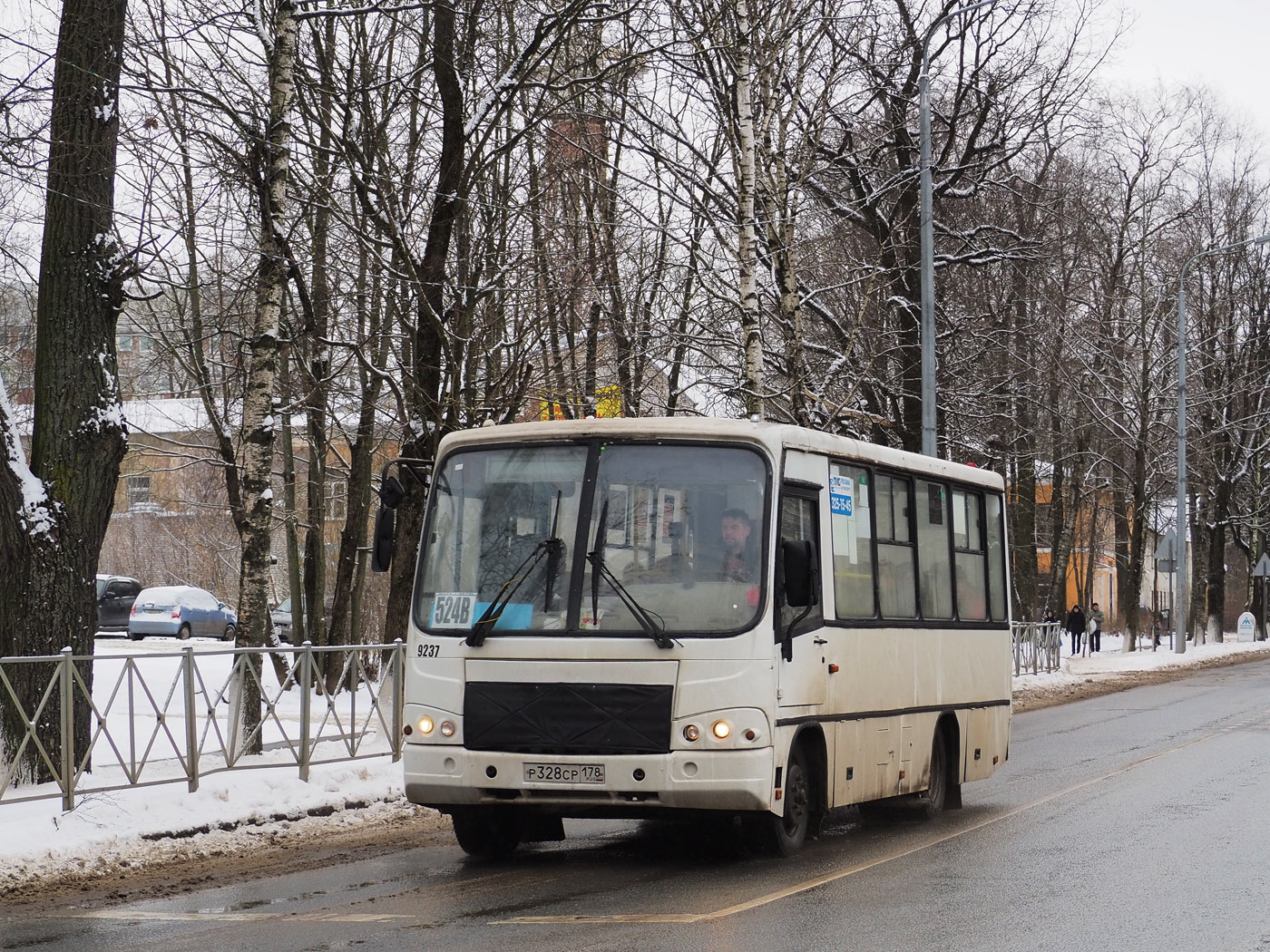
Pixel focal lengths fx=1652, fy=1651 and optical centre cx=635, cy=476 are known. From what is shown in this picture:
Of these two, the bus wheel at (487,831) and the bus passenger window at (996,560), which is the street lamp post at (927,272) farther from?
the bus wheel at (487,831)

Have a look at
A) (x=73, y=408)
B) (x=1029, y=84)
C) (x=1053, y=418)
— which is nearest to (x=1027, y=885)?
(x=73, y=408)

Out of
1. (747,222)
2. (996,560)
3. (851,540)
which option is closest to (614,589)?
(851,540)

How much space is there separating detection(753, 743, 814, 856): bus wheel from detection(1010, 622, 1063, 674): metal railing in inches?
929

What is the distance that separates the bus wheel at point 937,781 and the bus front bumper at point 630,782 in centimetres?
375

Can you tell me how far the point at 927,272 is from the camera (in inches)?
993

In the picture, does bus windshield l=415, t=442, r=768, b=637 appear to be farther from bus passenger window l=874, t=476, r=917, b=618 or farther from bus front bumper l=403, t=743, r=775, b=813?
bus passenger window l=874, t=476, r=917, b=618

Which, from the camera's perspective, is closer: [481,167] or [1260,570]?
[481,167]

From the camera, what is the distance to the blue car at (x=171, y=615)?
45375 mm

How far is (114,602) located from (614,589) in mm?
39587

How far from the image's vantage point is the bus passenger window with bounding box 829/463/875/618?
37.2 ft

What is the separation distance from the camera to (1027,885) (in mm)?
9352

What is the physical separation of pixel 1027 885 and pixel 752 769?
1.69 m

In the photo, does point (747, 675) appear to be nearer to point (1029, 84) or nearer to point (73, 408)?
point (73, 408)

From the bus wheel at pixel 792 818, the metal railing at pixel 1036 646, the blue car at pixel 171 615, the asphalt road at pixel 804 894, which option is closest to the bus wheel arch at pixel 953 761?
the asphalt road at pixel 804 894
